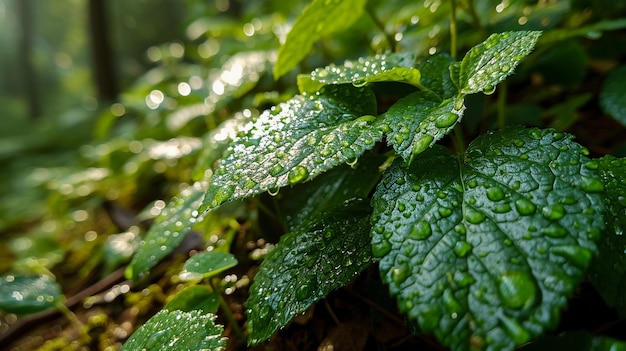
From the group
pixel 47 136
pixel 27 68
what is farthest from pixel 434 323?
pixel 27 68

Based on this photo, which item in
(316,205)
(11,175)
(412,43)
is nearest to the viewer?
(316,205)

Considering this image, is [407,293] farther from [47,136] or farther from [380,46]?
[47,136]

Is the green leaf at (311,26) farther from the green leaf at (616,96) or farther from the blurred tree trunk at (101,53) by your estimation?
the blurred tree trunk at (101,53)

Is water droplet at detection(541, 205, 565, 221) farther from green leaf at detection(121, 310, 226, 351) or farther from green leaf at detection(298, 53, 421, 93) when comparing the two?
green leaf at detection(121, 310, 226, 351)

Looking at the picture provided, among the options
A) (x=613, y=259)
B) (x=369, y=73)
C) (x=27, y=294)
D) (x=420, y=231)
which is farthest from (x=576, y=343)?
(x=27, y=294)

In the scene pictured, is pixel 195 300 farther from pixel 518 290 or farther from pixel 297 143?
pixel 518 290

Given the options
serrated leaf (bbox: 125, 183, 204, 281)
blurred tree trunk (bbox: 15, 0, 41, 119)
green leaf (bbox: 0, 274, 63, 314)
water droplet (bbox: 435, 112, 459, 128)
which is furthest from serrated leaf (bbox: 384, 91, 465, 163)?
blurred tree trunk (bbox: 15, 0, 41, 119)
